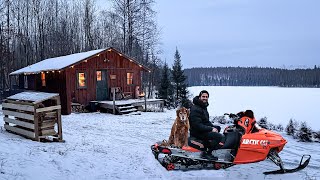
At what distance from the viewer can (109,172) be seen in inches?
248

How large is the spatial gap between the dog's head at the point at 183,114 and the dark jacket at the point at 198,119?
41 centimetres

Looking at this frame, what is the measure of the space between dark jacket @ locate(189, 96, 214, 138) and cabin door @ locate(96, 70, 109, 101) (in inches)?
621

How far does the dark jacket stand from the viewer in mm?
6633

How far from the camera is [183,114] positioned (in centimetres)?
720

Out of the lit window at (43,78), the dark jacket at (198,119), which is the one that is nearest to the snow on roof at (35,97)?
the dark jacket at (198,119)

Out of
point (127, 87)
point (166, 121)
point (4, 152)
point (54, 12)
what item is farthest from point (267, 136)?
point (54, 12)

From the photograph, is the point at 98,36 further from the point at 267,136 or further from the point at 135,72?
the point at 267,136

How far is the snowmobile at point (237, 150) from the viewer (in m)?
6.38

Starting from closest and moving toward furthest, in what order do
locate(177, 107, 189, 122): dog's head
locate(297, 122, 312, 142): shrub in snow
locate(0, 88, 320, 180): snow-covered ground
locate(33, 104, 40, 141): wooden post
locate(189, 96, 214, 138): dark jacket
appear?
locate(0, 88, 320, 180): snow-covered ground
locate(189, 96, 214, 138): dark jacket
locate(177, 107, 189, 122): dog's head
locate(33, 104, 40, 141): wooden post
locate(297, 122, 312, 142): shrub in snow

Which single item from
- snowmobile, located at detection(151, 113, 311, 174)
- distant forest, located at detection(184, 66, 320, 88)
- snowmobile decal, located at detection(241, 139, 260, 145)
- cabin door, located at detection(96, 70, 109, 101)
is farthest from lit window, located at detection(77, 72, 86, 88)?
distant forest, located at detection(184, 66, 320, 88)

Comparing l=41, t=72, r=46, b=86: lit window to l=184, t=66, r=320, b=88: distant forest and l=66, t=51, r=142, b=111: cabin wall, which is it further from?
l=184, t=66, r=320, b=88: distant forest

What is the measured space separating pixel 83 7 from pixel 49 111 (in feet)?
132

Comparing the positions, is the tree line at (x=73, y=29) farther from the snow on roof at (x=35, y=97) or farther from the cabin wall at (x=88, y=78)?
the snow on roof at (x=35, y=97)

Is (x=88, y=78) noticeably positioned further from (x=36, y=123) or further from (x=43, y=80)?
(x=36, y=123)
